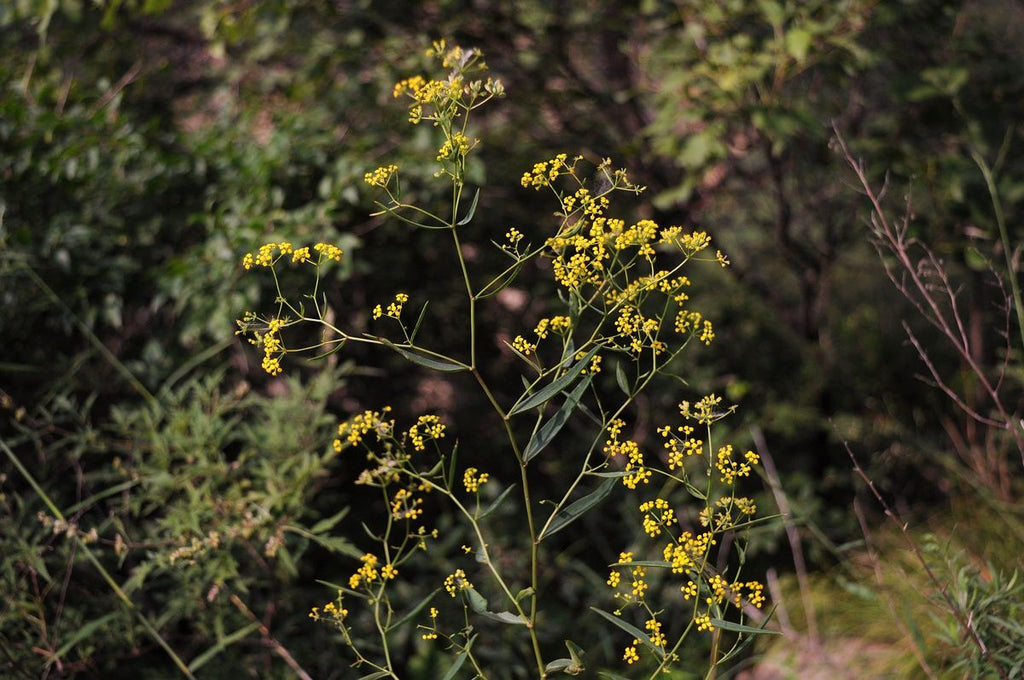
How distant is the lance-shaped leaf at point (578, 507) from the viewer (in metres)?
1.38

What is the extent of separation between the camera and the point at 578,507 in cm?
140

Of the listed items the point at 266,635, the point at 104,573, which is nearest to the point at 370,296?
the point at 266,635

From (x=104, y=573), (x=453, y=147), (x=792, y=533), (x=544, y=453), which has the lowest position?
(x=544, y=453)

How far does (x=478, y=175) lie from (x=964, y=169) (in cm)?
138

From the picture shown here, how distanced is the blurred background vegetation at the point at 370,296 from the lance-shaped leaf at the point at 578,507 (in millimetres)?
626

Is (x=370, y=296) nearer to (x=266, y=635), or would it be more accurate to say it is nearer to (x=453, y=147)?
(x=266, y=635)

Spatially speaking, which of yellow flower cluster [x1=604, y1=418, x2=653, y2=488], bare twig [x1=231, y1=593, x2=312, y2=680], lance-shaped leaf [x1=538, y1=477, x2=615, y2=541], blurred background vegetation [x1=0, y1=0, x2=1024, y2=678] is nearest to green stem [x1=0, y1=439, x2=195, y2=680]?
blurred background vegetation [x1=0, y1=0, x2=1024, y2=678]

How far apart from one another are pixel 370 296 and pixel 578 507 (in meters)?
1.82

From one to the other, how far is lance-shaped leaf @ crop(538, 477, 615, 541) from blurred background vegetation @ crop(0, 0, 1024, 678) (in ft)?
2.05

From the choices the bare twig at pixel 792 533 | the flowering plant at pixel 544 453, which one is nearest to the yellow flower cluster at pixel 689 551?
the flowering plant at pixel 544 453

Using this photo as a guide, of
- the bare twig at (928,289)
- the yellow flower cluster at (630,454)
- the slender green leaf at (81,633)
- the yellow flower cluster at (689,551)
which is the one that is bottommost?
the slender green leaf at (81,633)

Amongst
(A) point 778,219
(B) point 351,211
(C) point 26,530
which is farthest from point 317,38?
(C) point 26,530

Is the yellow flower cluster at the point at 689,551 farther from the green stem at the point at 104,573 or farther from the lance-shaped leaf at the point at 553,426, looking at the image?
the green stem at the point at 104,573

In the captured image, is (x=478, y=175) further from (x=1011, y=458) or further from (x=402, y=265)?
(x=1011, y=458)
